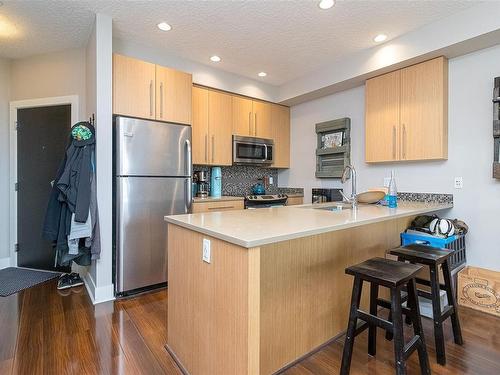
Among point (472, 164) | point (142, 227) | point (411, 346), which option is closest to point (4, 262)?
point (142, 227)

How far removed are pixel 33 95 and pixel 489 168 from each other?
16.3 ft

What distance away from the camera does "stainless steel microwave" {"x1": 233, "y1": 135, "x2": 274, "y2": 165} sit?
3.88m

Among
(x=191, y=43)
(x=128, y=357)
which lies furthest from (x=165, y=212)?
(x=191, y=43)

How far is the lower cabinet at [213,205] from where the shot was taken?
10.6 ft

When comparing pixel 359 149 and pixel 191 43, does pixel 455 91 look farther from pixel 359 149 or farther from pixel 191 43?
pixel 191 43

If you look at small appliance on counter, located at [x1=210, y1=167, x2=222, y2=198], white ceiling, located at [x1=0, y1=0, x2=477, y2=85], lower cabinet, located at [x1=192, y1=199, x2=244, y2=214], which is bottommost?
lower cabinet, located at [x1=192, y1=199, x2=244, y2=214]

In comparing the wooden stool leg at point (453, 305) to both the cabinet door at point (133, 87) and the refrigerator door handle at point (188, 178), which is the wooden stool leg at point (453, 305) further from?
the cabinet door at point (133, 87)

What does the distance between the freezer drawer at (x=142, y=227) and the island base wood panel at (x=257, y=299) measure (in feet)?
3.56

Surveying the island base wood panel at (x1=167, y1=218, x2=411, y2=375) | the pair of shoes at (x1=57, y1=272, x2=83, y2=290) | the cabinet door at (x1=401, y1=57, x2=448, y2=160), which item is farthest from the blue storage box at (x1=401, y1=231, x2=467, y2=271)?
the pair of shoes at (x1=57, y1=272, x2=83, y2=290)

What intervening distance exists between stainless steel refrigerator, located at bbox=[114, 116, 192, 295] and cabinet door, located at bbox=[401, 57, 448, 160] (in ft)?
7.85

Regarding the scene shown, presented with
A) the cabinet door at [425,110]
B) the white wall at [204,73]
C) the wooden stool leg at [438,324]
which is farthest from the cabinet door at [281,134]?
the wooden stool leg at [438,324]

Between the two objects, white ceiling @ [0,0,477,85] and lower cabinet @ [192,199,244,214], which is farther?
lower cabinet @ [192,199,244,214]

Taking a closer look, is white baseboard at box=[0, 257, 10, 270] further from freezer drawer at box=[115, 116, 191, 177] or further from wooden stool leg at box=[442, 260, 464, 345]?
wooden stool leg at box=[442, 260, 464, 345]

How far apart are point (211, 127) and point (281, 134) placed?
1.27 metres
